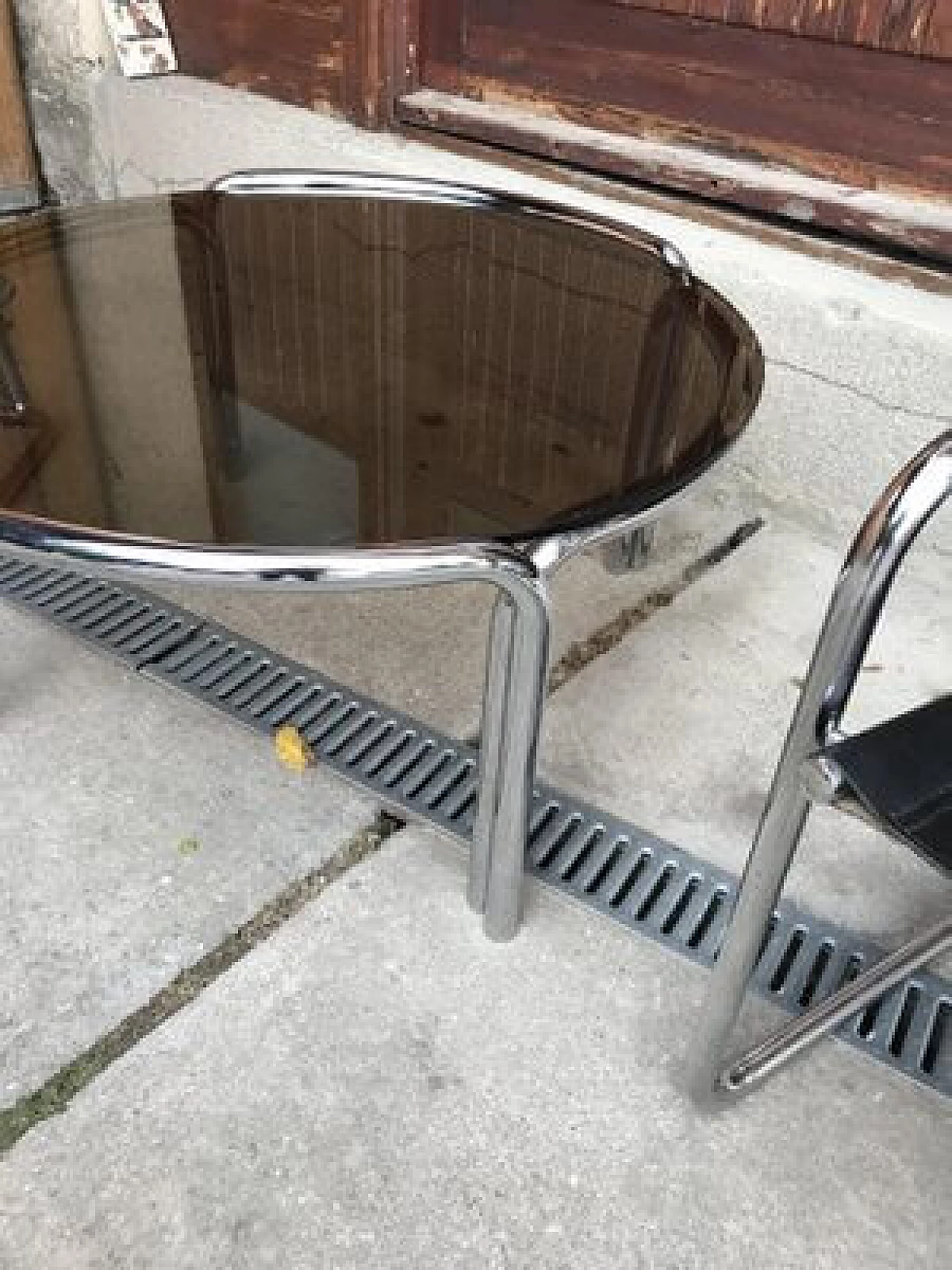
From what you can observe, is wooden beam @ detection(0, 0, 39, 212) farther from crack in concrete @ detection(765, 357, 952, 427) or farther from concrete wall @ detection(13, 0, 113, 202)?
crack in concrete @ detection(765, 357, 952, 427)

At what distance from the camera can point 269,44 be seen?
2.85 metres

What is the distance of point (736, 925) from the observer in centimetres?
115

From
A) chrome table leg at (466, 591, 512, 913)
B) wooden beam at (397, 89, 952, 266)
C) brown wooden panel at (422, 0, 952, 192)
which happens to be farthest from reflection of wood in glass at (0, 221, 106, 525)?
brown wooden panel at (422, 0, 952, 192)

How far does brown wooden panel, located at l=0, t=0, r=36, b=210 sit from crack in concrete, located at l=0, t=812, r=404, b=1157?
282cm

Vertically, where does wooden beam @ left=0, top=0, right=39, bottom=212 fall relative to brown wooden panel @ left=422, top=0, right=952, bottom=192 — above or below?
below

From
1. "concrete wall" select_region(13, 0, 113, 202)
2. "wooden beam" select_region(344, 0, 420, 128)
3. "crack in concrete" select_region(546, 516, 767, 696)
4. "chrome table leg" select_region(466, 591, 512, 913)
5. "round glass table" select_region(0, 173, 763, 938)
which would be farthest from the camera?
"concrete wall" select_region(13, 0, 113, 202)

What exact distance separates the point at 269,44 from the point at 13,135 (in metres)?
1.07

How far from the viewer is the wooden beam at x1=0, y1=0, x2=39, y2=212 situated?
334 cm

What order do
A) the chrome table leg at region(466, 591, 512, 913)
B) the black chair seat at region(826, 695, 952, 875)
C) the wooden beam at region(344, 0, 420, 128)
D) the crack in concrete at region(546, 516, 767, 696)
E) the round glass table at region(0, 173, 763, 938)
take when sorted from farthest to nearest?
the wooden beam at region(344, 0, 420, 128)
the crack in concrete at region(546, 516, 767, 696)
the chrome table leg at region(466, 591, 512, 913)
the round glass table at region(0, 173, 763, 938)
the black chair seat at region(826, 695, 952, 875)

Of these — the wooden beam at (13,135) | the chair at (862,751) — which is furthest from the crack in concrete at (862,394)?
the wooden beam at (13,135)

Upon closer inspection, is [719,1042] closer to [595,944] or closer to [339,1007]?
[595,944]

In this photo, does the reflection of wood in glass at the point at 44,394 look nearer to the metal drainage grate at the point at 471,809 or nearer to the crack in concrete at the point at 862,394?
the metal drainage grate at the point at 471,809

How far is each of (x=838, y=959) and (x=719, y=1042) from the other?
31cm

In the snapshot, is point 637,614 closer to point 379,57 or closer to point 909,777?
point 909,777
